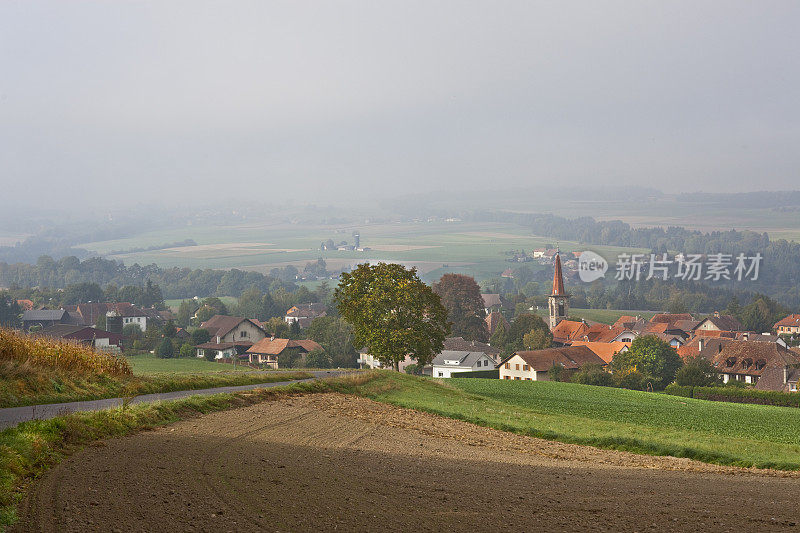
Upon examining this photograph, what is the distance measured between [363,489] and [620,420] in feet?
69.5

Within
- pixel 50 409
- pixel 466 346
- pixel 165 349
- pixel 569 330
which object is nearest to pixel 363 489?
pixel 50 409

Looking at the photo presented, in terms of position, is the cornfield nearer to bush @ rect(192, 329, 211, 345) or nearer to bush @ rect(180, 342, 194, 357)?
bush @ rect(180, 342, 194, 357)

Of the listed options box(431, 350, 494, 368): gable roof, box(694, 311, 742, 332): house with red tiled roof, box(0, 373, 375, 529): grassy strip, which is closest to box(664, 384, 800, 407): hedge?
box(431, 350, 494, 368): gable roof

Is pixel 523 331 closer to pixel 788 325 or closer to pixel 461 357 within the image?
pixel 461 357

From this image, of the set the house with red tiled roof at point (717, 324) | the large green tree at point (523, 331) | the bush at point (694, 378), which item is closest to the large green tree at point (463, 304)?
the large green tree at point (523, 331)

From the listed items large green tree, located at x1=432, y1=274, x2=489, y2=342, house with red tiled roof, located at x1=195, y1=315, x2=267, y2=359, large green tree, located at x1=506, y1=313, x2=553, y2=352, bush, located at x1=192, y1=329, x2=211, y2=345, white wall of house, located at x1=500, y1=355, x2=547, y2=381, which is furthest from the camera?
large green tree, located at x1=432, y1=274, x2=489, y2=342

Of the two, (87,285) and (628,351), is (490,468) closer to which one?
(628,351)

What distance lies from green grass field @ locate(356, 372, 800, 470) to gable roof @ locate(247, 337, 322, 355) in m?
38.7

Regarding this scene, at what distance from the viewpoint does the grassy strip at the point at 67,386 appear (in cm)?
1630

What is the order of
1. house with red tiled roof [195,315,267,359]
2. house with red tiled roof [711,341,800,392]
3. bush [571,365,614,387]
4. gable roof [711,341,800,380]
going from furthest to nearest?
house with red tiled roof [195,315,267,359] < gable roof [711,341,800,380] < house with red tiled roof [711,341,800,392] < bush [571,365,614,387]

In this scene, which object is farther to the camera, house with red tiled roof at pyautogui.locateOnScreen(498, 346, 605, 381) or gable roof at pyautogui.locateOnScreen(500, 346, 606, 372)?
gable roof at pyautogui.locateOnScreen(500, 346, 606, 372)

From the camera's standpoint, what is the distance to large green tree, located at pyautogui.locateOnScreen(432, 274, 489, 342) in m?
91.8

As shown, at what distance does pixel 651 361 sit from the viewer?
6769 cm

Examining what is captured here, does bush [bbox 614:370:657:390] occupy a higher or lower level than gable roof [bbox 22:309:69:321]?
higher
